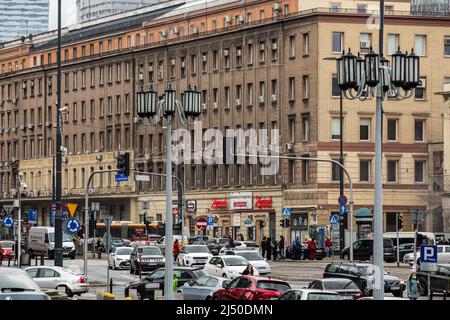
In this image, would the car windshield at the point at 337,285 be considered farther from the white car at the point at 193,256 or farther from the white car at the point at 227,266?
the white car at the point at 193,256

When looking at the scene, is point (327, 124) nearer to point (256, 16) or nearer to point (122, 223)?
point (256, 16)

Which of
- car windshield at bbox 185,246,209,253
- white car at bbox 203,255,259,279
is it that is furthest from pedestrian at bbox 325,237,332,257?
white car at bbox 203,255,259,279

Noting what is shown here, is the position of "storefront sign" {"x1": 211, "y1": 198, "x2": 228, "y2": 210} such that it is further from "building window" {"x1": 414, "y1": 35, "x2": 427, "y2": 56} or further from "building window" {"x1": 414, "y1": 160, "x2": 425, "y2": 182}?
"building window" {"x1": 414, "y1": 35, "x2": 427, "y2": 56}

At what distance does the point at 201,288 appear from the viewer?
3794cm

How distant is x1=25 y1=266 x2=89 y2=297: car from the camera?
4438cm

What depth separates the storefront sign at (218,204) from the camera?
337ft

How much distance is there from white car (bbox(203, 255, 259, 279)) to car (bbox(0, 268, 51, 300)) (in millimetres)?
28670

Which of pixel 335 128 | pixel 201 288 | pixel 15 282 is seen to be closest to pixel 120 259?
pixel 335 128

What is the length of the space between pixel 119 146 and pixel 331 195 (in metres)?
30.9

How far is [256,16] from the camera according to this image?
102 metres

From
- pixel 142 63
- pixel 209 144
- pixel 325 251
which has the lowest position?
pixel 325 251

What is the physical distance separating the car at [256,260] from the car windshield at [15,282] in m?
33.8

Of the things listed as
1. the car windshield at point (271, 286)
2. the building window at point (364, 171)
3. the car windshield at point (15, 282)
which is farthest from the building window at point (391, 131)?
the car windshield at point (15, 282)
